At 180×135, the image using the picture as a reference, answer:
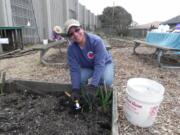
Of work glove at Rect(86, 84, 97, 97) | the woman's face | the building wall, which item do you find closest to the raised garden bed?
work glove at Rect(86, 84, 97, 97)

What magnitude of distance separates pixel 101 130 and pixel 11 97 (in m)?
1.09

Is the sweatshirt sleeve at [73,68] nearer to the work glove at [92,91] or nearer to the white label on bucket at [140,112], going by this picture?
the work glove at [92,91]

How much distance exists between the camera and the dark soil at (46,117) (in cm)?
151

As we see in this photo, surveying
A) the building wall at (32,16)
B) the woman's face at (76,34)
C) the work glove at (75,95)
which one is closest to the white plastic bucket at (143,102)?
the work glove at (75,95)

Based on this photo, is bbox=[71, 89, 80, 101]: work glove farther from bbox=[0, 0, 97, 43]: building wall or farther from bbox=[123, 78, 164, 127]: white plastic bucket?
bbox=[0, 0, 97, 43]: building wall

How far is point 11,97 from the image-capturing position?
2.06 m

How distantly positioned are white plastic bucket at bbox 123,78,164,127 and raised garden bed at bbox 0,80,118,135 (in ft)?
0.56

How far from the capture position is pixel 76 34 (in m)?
1.75

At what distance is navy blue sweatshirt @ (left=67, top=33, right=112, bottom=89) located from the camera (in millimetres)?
1871

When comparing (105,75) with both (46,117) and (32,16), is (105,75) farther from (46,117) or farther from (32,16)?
(32,16)

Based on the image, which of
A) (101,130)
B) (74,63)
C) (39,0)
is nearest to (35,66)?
(74,63)

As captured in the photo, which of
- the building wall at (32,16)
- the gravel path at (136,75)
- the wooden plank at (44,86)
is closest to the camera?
the gravel path at (136,75)

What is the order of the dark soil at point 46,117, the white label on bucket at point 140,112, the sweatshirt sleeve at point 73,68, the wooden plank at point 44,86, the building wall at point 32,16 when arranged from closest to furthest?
the dark soil at point 46,117, the white label on bucket at point 140,112, the sweatshirt sleeve at point 73,68, the wooden plank at point 44,86, the building wall at point 32,16

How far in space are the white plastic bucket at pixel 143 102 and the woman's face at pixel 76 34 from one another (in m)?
0.62
